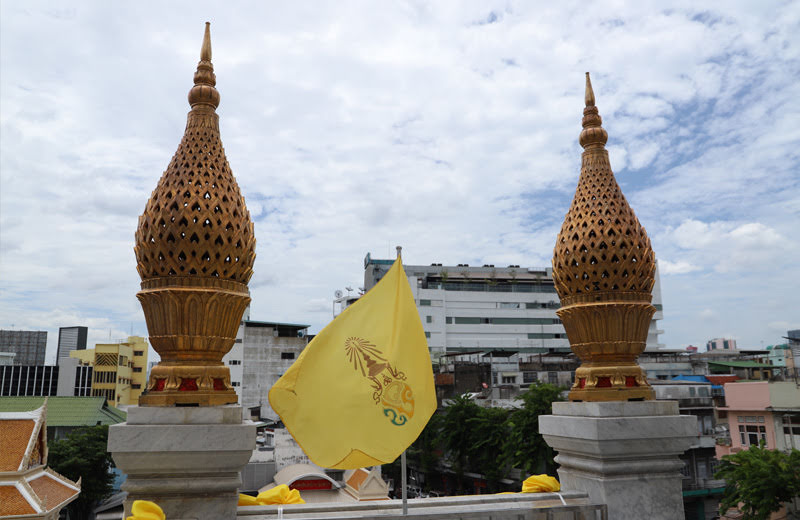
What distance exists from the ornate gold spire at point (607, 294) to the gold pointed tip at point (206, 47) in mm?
4554

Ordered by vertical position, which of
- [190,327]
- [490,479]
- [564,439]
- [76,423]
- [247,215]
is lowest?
[490,479]

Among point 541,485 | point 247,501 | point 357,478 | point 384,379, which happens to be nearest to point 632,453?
point 541,485

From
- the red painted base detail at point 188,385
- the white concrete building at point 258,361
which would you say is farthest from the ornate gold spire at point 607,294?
the white concrete building at point 258,361

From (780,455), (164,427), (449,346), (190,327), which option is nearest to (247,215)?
(190,327)

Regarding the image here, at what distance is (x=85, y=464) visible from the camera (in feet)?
105

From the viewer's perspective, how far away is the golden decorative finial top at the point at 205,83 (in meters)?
6.02

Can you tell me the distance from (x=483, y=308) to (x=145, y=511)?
205ft

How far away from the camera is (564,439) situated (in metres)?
6.68

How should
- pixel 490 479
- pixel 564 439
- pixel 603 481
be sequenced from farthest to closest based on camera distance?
pixel 490 479 < pixel 564 439 < pixel 603 481

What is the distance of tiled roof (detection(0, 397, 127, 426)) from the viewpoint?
4050 cm

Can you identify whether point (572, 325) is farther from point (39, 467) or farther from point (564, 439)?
point (39, 467)

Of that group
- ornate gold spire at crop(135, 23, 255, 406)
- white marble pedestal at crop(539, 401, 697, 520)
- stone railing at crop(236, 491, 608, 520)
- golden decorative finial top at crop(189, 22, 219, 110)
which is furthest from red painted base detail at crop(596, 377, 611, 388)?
golden decorative finial top at crop(189, 22, 219, 110)

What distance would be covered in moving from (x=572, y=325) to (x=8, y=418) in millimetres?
19869

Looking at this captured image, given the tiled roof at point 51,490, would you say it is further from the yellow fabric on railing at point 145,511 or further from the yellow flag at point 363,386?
the yellow flag at point 363,386
